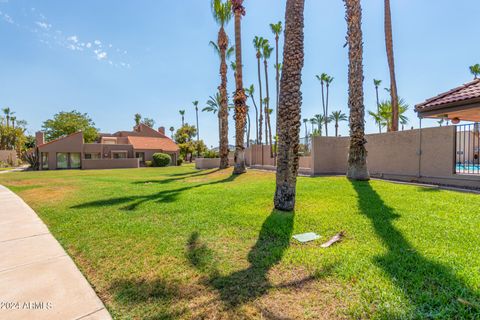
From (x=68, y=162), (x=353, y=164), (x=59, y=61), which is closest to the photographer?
(x=353, y=164)

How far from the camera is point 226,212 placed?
668cm

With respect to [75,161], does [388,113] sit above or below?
above

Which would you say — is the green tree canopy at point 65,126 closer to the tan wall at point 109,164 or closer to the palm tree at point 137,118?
the tan wall at point 109,164

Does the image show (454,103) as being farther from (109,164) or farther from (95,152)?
(95,152)

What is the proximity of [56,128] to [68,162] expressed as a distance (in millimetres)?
17907

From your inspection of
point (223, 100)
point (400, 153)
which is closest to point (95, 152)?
point (223, 100)

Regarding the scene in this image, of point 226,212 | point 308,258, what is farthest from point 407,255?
point 226,212

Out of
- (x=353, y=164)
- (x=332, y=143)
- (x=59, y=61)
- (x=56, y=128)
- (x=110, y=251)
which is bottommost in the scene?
(x=110, y=251)

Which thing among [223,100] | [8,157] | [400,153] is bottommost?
[400,153]

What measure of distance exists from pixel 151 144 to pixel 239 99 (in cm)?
2849

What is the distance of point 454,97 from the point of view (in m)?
7.36

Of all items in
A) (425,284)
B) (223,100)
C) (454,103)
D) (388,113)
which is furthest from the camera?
(388,113)

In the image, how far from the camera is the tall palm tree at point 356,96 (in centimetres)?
1127

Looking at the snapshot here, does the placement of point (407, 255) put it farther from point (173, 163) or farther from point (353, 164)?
point (173, 163)
